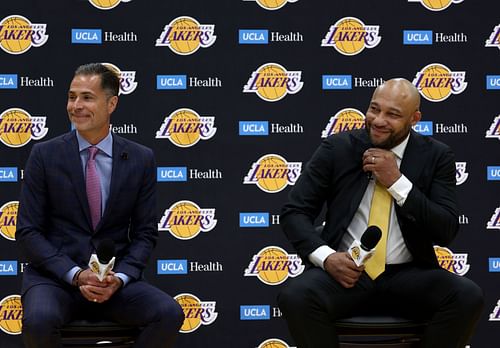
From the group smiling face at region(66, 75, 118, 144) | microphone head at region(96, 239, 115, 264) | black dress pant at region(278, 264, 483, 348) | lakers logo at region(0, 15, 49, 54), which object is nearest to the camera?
microphone head at region(96, 239, 115, 264)

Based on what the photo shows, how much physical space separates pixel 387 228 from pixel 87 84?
1600 mm

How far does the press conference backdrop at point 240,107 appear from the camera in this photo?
480 centimetres

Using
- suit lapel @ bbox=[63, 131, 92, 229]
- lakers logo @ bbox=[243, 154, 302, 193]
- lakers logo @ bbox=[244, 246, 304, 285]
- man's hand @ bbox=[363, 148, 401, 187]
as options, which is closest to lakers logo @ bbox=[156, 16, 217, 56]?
lakers logo @ bbox=[243, 154, 302, 193]

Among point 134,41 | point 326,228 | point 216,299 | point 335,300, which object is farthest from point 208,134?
point 335,300

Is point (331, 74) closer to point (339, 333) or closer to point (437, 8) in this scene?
point (437, 8)

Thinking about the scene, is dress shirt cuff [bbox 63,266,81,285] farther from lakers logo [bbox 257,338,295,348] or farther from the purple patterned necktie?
lakers logo [bbox 257,338,295,348]

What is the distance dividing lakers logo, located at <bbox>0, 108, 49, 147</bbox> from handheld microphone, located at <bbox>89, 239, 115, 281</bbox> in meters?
1.98

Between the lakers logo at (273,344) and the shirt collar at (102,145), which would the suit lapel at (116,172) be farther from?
the lakers logo at (273,344)

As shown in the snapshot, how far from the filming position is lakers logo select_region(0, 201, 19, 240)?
478cm

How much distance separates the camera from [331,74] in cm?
494

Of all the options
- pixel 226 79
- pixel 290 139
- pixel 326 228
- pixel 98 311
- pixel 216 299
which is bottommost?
pixel 216 299

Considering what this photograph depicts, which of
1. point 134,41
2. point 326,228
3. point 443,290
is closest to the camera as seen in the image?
point 443,290

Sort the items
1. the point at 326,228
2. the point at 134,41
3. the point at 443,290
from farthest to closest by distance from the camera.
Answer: the point at 134,41
the point at 326,228
the point at 443,290

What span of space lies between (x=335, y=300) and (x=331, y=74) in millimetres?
2187
